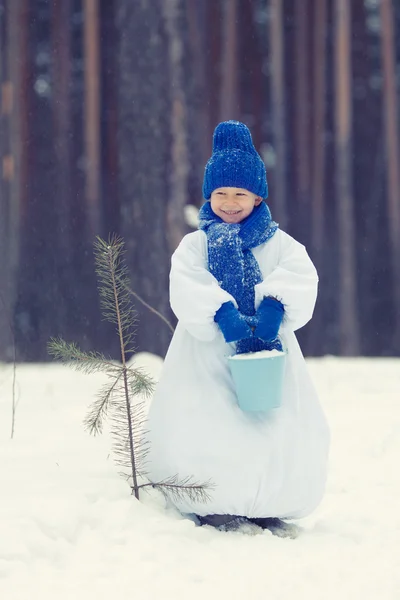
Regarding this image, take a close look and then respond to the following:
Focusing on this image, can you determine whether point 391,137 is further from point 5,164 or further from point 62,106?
point 5,164

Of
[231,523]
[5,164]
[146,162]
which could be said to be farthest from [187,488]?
[5,164]

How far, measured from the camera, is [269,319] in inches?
100.0

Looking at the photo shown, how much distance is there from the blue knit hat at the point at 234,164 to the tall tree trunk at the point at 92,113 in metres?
2.48

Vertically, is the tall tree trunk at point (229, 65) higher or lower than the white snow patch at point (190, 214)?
higher

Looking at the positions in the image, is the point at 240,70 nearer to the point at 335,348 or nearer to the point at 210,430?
the point at 335,348

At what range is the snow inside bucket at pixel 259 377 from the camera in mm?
2412

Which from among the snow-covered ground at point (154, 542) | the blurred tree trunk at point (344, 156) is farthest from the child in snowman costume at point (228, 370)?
the blurred tree trunk at point (344, 156)

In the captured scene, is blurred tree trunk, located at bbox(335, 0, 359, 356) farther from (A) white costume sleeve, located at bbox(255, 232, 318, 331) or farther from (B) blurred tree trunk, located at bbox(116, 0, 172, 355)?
(A) white costume sleeve, located at bbox(255, 232, 318, 331)

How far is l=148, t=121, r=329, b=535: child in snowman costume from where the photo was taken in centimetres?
256

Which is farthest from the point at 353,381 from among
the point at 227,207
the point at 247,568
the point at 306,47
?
the point at 247,568

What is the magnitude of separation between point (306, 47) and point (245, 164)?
295 centimetres

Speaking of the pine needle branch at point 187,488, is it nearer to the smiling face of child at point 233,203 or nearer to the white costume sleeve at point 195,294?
the white costume sleeve at point 195,294

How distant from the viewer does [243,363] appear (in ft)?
7.93

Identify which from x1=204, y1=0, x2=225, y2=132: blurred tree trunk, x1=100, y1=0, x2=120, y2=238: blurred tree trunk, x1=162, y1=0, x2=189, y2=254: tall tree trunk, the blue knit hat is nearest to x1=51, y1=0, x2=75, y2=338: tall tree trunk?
x1=100, y1=0, x2=120, y2=238: blurred tree trunk
